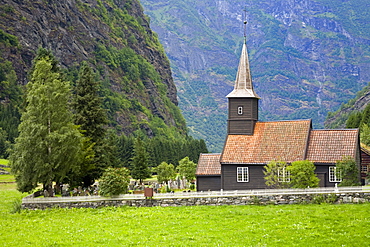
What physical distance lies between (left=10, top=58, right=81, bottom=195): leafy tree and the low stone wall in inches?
109

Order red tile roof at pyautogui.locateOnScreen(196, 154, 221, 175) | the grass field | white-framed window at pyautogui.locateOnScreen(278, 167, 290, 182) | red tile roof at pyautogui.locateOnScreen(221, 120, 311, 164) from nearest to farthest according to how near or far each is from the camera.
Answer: the grass field < white-framed window at pyautogui.locateOnScreen(278, 167, 290, 182) < red tile roof at pyautogui.locateOnScreen(221, 120, 311, 164) < red tile roof at pyautogui.locateOnScreen(196, 154, 221, 175)

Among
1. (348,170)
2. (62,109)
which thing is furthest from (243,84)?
(62,109)

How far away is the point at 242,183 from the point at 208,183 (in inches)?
189

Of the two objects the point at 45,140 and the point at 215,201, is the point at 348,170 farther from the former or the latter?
the point at 45,140

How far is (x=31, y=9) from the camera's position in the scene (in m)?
174

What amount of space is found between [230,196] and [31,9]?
139787 millimetres

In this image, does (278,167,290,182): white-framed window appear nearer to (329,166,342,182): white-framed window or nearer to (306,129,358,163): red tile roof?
(306,129,358,163): red tile roof

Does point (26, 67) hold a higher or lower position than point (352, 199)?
higher

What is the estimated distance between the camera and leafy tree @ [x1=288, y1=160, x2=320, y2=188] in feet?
163

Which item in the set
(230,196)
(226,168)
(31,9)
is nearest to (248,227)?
(230,196)

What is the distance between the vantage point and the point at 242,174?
187 ft

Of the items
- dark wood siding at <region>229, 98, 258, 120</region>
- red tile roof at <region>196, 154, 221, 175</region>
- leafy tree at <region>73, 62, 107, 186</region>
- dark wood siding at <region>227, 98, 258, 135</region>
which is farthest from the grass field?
dark wood siding at <region>229, 98, 258, 120</region>

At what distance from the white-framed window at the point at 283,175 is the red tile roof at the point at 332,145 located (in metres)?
2.63

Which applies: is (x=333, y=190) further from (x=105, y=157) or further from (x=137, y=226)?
(x=105, y=157)
